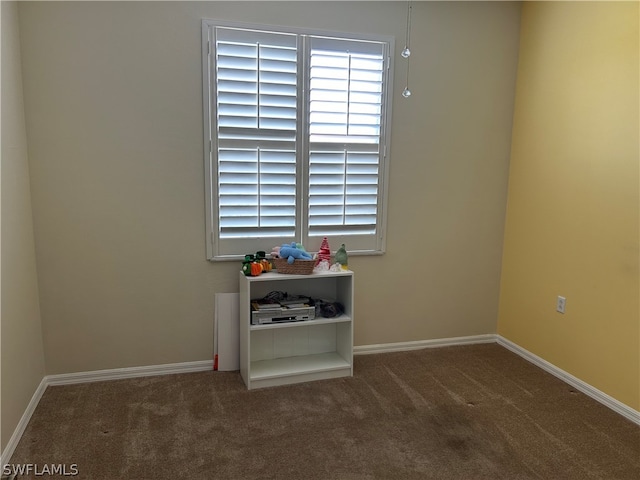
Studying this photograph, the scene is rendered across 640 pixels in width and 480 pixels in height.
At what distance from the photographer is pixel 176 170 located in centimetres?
278

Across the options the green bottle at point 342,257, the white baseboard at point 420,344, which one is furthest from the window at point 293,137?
the white baseboard at point 420,344

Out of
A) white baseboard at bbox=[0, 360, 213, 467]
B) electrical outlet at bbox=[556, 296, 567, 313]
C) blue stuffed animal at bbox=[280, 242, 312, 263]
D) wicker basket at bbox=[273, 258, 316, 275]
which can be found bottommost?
white baseboard at bbox=[0, 360, 213, 467]

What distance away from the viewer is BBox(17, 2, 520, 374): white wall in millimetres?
2582

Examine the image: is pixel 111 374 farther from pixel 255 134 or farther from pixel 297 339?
pixel 255 134

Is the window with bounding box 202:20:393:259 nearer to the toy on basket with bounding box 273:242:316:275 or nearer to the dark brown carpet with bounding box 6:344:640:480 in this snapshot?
the toy on basket with bounding box 273:242:316:275

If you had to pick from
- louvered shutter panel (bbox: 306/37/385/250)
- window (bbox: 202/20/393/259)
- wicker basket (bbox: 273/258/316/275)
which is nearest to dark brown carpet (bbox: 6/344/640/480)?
wicker basket (bbox: 273/258/316/275)

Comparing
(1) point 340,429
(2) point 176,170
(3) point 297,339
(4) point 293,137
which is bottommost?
(1) point 340,429

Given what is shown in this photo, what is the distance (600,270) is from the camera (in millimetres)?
2686

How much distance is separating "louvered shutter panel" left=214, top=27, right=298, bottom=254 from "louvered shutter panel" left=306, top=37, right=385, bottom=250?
160 millimetres

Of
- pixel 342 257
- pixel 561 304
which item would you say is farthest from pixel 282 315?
pixel 561 304

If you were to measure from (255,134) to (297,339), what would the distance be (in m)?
1.42

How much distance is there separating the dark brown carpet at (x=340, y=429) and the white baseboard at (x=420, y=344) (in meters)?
0.31

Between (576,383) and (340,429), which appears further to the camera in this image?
(576,383)

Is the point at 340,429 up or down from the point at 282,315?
down
